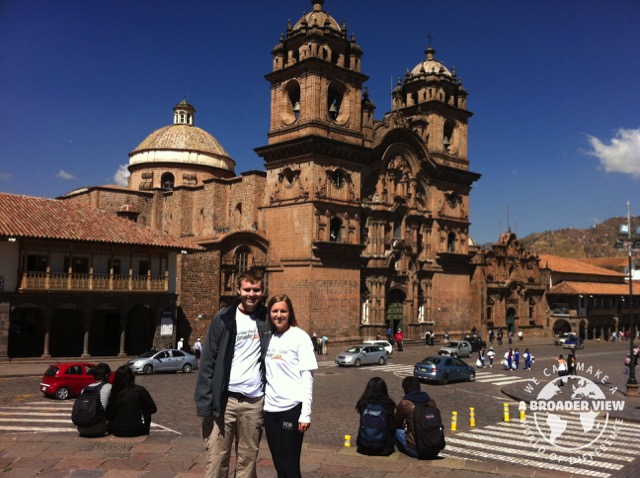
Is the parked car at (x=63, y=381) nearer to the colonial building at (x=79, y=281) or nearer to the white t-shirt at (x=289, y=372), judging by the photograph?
the colonial building at (x=79, y=281)

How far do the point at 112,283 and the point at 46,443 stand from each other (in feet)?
75.1

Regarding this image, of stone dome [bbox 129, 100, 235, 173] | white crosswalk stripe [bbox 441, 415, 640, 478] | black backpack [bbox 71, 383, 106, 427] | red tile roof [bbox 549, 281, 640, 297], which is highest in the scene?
stone dome [bbox 129, 100, 235, 173]

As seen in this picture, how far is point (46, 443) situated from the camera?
943cm

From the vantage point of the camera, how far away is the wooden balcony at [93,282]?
28.5 metres

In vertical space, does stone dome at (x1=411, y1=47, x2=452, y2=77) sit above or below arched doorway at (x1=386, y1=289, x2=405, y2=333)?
above

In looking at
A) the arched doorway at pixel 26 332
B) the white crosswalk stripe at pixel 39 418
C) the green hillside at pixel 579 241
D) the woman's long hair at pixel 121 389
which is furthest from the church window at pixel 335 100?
the green hillside at pixel 579 241

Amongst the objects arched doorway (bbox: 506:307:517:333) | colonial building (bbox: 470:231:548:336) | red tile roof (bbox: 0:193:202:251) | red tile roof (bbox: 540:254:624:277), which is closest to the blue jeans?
red tile roof (bbox: 0:193:202:251)

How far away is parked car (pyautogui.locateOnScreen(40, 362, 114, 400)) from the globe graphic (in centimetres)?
1417

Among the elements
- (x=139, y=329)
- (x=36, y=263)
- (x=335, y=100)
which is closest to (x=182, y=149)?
(x=335, y=100)

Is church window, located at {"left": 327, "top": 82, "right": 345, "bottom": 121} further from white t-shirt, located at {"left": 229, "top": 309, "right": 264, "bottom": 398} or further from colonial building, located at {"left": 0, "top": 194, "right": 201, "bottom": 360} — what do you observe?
white t-shirt, located at {"left": 229, "top": 309, "right": 264, "bottom": 398}

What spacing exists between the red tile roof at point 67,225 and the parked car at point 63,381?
10.7 meters

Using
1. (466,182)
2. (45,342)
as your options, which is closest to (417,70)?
(466,182)

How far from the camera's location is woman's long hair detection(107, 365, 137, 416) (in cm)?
980

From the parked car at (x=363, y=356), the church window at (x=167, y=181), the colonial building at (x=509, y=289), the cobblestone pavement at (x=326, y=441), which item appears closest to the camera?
the cobblestone pavement at (x=326, y=441)
